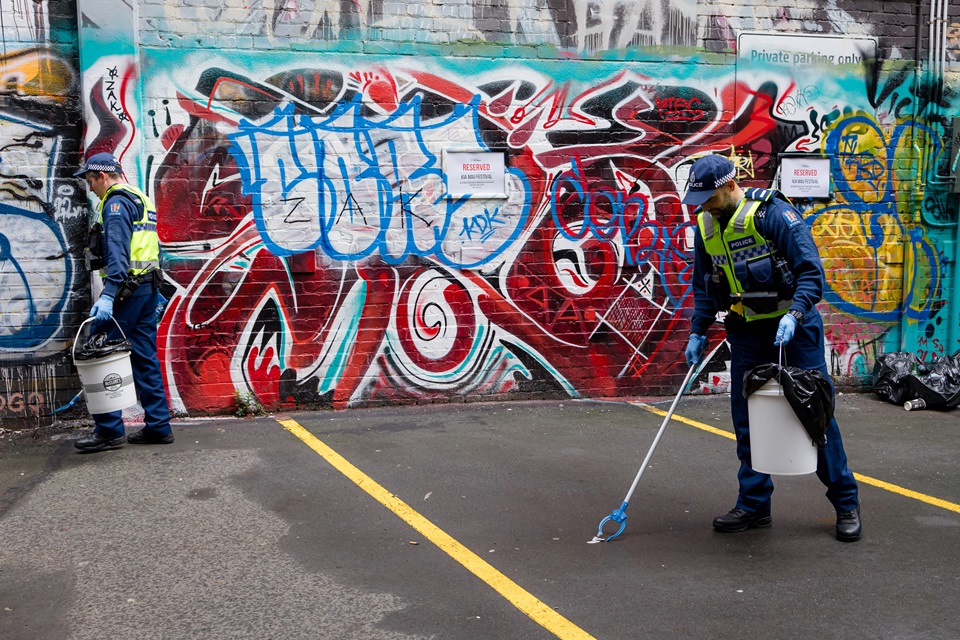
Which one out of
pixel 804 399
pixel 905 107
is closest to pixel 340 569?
pixel 804 399

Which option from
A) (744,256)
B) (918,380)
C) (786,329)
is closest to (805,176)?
(918,380)

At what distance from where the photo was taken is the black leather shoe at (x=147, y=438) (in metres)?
6.77

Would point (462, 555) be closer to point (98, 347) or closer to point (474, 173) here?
point (98, 347)

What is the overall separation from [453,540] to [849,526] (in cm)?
213

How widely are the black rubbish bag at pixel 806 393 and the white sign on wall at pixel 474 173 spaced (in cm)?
387

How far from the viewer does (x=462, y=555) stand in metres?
4.70

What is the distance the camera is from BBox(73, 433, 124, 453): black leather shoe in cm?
655

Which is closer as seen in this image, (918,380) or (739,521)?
(739,521)

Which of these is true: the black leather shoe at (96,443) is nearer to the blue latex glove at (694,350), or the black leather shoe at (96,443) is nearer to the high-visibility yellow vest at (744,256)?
the blue latex glove at (694,350)

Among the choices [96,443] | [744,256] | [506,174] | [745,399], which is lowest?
[96,443]

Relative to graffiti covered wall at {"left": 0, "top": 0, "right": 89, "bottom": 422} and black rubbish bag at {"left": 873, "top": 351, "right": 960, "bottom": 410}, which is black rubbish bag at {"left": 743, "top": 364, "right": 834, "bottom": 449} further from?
graffiti covered wall at {"left": 0, "top": 0, "right": 89, "bottom": 422}

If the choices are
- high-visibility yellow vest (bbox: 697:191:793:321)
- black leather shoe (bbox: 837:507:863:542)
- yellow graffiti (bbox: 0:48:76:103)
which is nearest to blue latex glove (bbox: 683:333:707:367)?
high-visibility yellow vest (bbox: 697:191:793:321)

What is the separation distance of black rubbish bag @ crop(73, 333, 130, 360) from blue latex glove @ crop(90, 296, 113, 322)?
0.16 metres

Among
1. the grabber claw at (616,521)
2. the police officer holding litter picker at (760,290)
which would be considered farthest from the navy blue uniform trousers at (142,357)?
the police officer holding litter picker at (760,290)
